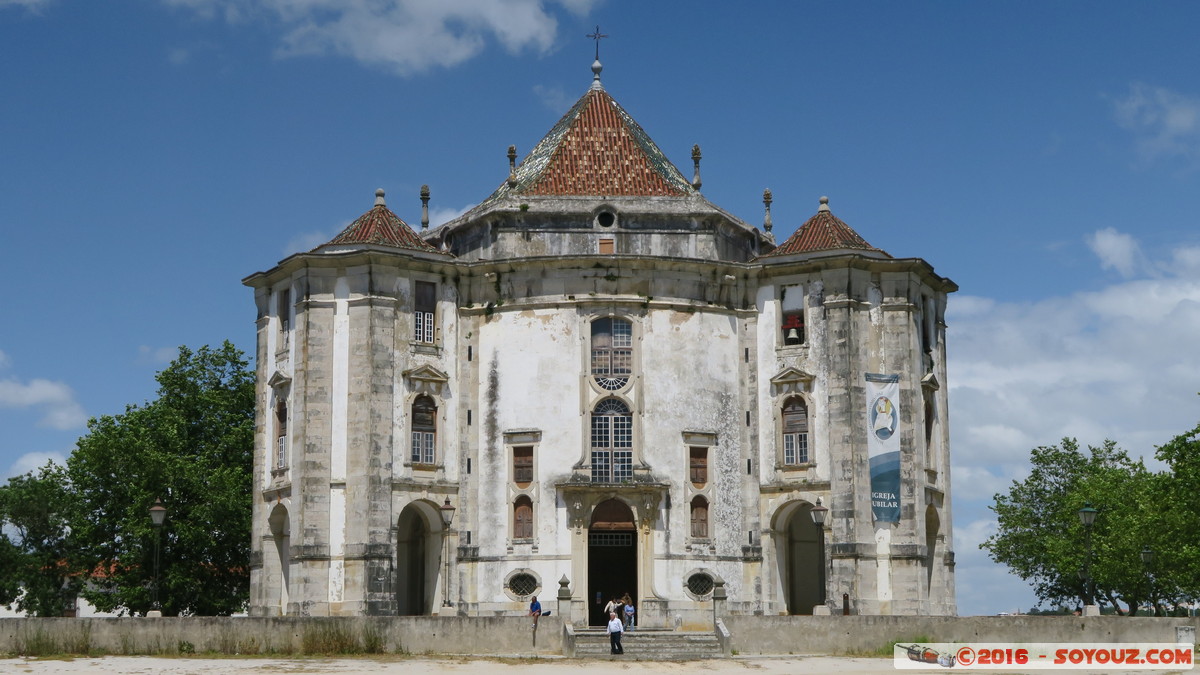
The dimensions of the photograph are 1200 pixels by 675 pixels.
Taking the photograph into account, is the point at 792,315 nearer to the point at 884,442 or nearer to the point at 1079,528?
the point at 884,442

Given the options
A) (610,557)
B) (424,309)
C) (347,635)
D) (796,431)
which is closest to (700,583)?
(610,557)

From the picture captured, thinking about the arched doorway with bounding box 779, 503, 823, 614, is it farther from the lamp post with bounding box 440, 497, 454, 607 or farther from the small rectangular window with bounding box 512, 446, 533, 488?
the lamp post with bounding box 440, 497, 454, 607

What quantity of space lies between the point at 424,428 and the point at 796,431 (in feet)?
39.2

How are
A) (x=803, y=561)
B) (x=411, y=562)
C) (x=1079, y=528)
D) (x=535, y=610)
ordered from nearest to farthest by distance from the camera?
(x=535, y=610)
(x=411, y=562)
(x=803, y=561)
(x=1079, y=528)

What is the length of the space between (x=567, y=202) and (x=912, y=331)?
476 inches

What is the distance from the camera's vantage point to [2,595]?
72875mm

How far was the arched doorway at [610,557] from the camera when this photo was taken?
166 ft

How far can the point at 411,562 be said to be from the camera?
175ft

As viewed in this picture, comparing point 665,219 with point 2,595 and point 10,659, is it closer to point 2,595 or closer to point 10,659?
point 10,659

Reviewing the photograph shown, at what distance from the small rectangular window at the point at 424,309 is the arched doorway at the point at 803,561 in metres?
13.4

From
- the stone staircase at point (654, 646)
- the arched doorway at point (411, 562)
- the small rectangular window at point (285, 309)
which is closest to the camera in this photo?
the stone staircase at point (654, 646)

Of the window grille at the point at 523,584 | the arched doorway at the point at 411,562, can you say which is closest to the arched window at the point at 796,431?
the window grille at the point at 523,584

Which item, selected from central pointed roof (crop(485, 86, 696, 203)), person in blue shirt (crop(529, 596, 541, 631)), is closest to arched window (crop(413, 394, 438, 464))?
person in blue shirt (crop(529, 596, 541, 631))
